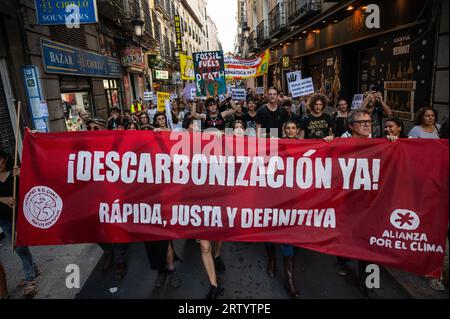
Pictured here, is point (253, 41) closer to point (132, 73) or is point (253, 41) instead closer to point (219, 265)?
point (132, 73)

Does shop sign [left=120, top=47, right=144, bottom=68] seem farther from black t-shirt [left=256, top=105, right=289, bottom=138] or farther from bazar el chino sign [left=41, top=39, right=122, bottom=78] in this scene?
black t-shirt [left=256, top=105, right=289, bottom=138]

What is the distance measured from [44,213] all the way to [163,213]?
133cm

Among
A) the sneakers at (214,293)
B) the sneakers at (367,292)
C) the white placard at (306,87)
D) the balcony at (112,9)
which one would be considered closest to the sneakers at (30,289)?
the sneakers at (214,293)

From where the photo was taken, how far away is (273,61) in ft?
77.8

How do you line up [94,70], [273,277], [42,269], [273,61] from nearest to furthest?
[273,277], [42,269], [94,70], [273,61]

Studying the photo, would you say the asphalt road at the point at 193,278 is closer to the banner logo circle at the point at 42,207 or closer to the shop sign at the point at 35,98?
the banner logo circle at the point at 42,207

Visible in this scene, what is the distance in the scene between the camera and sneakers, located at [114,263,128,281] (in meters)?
3.67

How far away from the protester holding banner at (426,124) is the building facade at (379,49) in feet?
6.93

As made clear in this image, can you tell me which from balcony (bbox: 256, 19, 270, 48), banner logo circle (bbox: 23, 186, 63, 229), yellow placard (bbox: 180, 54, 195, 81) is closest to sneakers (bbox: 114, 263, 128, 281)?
banner logo circle (bbox: 23, 186, 63, 229)

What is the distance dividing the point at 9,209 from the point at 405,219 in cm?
426

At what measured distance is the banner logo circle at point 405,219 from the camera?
2.86m

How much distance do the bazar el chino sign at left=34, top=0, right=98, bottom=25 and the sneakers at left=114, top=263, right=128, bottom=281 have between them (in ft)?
17.8
